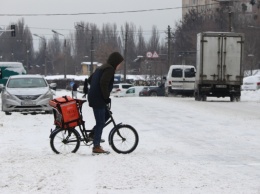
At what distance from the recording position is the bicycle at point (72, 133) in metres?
12.1

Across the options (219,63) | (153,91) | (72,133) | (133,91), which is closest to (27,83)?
(219,63)

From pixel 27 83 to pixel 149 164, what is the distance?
15.2 meters

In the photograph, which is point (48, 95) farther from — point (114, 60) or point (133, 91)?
point (133, 91)

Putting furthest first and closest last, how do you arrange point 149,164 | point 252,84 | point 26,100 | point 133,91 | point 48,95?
1. point 133,91
2. point 252,84
3. point 48,95
4. point 26,100
5. point 149,164

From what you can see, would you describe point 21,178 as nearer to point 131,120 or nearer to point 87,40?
point 131,120

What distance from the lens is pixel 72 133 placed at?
12.2 meters

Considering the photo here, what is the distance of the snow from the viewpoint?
28.3ft

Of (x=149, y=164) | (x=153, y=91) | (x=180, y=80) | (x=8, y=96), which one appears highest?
(x=8, y=96)

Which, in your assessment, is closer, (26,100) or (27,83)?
(26,100)

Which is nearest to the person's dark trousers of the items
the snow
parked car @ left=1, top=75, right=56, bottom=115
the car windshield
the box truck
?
the snow

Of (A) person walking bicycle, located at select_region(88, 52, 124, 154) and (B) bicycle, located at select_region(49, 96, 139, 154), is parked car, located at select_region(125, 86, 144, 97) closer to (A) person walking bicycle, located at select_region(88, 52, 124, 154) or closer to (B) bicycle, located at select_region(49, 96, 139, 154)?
(B) bicycle, located at select_region(49, 96, 139, 154)

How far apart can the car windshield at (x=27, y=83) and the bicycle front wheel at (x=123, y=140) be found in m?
13.2

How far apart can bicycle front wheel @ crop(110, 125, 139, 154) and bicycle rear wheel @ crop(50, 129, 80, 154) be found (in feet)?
2.07

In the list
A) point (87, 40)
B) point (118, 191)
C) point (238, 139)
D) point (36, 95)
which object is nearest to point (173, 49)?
point (87, 40)
